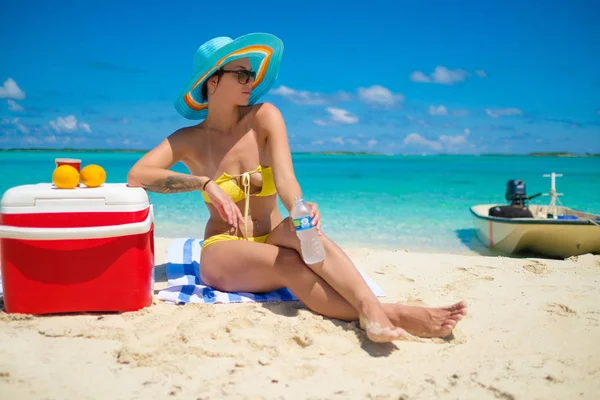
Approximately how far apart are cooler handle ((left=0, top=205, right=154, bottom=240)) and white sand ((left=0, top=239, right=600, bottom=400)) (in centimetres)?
48

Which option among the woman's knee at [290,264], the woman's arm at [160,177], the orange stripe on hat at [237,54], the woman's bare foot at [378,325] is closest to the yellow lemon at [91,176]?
the woman's arm at [160,177]

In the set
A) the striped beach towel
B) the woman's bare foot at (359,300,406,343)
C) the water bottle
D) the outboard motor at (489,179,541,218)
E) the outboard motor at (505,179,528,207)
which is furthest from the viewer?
the outboard motor at (505,179,528,207)

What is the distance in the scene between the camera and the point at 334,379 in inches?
85.3

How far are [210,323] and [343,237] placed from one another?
575 centimetres

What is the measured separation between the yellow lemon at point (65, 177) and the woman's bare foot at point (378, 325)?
1.82m

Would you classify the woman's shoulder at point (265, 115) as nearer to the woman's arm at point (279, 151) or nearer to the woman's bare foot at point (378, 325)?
the woman's arm at point (279, 151)

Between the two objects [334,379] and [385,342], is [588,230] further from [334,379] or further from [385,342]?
[334,379]

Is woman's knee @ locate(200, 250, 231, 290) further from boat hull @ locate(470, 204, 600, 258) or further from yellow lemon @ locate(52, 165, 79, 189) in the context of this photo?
boat hull @ locate(470, 204, 600, 258)

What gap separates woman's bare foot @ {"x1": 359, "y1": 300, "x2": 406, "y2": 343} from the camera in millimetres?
2422

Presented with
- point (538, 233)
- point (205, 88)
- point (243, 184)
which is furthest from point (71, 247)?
point (538, 233)

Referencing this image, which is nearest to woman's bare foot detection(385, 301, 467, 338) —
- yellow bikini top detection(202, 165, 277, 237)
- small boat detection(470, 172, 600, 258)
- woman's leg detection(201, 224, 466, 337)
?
woman's leg detection(201, 224, 466, 337)

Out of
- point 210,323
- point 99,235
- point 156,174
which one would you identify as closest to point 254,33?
point 156,174

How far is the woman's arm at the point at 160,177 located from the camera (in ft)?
10.3

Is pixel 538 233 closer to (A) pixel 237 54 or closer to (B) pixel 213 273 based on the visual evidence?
(B) pixel 213 273
